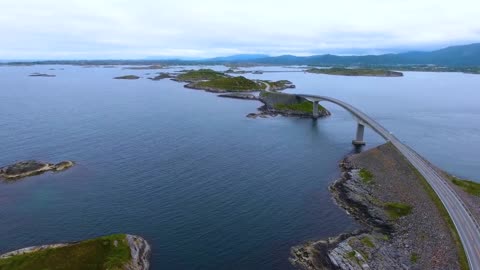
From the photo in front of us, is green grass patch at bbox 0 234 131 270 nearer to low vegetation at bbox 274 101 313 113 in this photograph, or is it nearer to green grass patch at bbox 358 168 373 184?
green grass patch at bbox 358 168 373 184

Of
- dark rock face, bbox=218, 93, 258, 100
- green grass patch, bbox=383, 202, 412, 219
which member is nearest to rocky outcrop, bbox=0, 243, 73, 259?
green grass patch, bbox=383, 202, 412, 219

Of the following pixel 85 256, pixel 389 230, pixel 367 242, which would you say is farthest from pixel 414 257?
pixel 85 256

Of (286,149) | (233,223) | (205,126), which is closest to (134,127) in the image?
(205,126)

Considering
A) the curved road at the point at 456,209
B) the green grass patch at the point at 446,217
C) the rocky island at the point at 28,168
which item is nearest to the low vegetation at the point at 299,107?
the curved road at the point at 456,209

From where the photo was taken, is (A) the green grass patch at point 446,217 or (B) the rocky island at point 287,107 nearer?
(A) the green grass patch at point 446,217

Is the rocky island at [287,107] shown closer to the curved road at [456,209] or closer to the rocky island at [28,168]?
the curved road at [456,209]

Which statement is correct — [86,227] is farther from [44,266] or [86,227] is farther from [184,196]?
[184,196]

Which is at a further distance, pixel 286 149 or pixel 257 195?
pixel 286 149

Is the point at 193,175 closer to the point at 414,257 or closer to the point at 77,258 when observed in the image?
the point at 77,258
